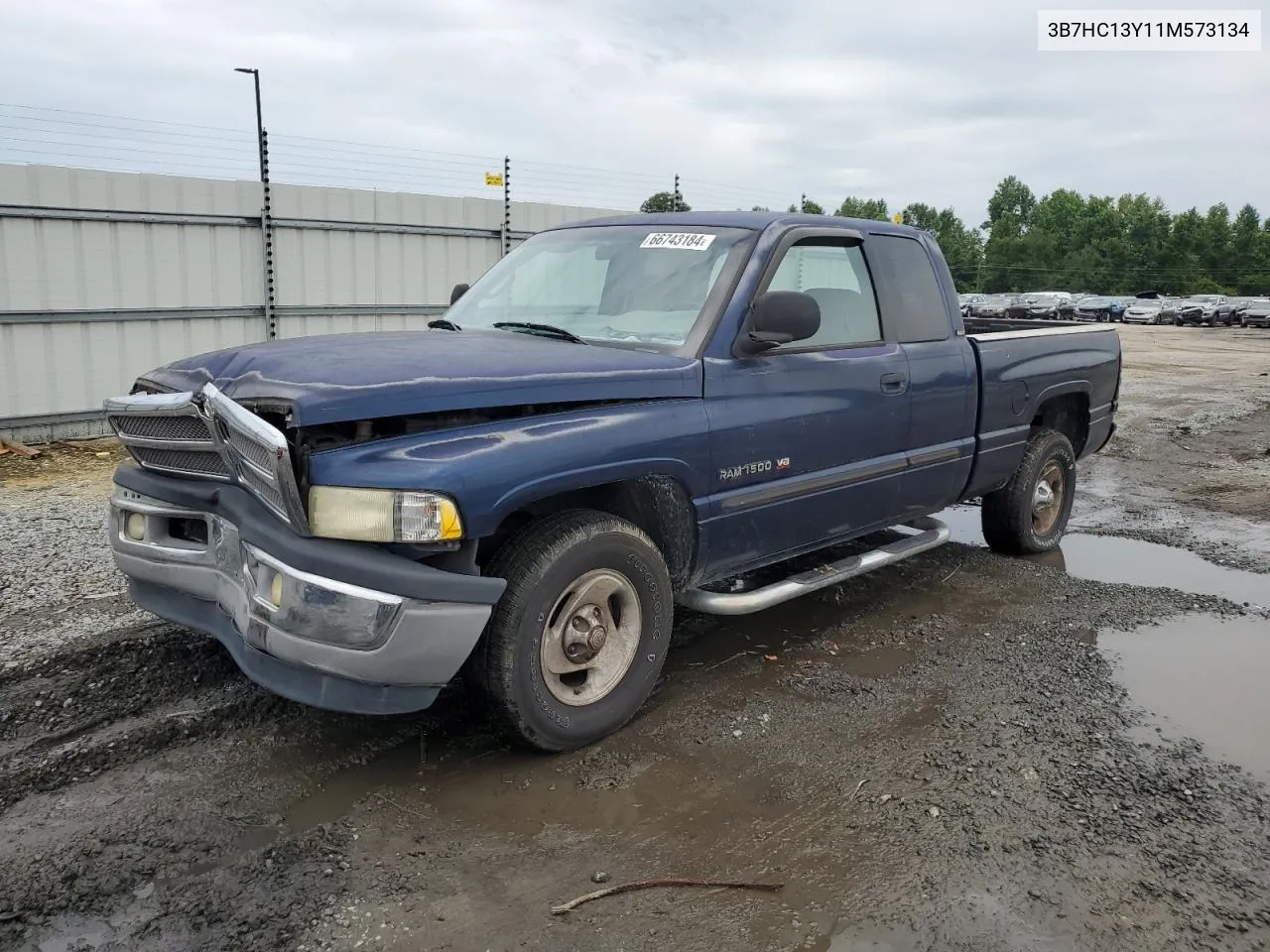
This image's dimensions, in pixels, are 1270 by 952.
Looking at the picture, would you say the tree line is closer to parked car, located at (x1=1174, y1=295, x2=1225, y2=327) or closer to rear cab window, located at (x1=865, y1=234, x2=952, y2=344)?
parked car, located at (x1=1174, y1=295, x2=1225, y2=327)

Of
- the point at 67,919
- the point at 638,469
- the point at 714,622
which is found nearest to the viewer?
the point at 67,919

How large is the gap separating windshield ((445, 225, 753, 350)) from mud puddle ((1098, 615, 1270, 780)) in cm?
249

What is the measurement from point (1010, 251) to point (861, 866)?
10055cm

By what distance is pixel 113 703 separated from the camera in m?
3.89

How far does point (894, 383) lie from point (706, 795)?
234cm

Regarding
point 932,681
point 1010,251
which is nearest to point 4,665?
point 932,681

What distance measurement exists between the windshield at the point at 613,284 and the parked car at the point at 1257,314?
4880 cm

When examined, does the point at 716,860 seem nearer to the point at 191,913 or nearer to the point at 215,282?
the point at 191,913

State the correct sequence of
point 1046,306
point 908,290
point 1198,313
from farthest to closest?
1. point 1046,306
2. point 1198,313
3. point 908,290

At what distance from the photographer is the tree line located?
8169cm

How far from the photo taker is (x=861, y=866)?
301 cm

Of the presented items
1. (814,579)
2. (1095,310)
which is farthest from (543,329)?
(1095,310)

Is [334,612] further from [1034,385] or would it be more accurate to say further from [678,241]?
[1034,385]

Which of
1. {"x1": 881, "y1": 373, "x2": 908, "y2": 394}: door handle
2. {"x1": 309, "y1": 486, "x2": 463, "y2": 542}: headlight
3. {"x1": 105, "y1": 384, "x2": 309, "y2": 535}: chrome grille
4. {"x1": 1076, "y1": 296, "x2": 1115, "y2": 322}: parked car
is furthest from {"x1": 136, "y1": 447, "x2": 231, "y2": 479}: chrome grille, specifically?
{"x1": 1076, "y1": 296, "x2": 1115, "y2": 322}: parked car
